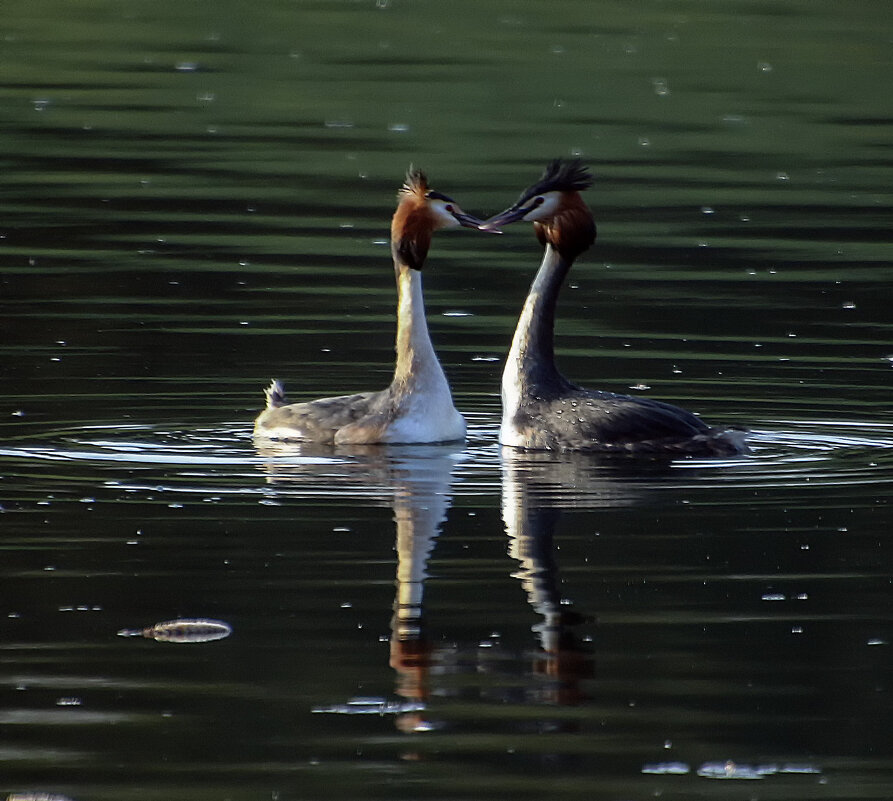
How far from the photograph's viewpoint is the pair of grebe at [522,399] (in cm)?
1261

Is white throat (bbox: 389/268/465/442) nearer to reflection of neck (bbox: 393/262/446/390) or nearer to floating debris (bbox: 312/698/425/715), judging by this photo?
reflection of neck (bbox: 393/262/446/390)

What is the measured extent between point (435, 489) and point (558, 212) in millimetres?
2801

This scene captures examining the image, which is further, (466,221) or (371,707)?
(466,221)

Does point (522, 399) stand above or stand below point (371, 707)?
above

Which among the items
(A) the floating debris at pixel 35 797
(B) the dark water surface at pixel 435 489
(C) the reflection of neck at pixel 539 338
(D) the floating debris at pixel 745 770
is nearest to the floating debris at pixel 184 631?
(B) the dark water surface at pixel 435 489

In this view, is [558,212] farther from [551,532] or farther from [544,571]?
[544,571]

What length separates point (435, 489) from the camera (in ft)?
38.2

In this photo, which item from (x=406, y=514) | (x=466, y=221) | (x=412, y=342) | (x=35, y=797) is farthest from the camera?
(x=466, y=221)

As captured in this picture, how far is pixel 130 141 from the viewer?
27.6m

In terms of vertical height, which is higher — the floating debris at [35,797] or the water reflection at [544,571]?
the water reflection at [544,571]

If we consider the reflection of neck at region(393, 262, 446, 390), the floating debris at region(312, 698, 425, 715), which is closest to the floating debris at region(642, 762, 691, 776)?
the floating debris at region(312, 698, 425, 715)

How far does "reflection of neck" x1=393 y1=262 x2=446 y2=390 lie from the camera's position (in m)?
13.1

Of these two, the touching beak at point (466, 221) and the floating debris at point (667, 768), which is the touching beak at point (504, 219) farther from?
the floating debris at point (667, 768)

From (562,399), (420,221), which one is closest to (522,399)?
(562,399)
